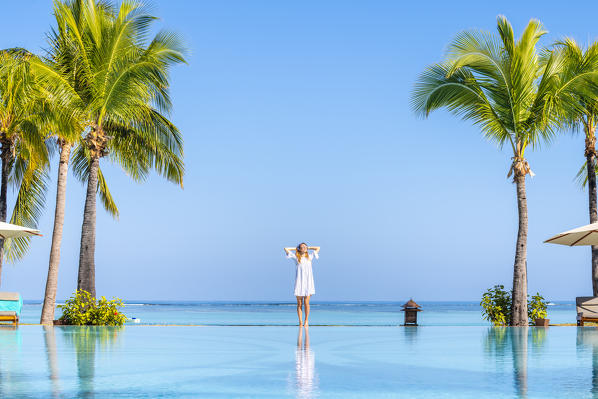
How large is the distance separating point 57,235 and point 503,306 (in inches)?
450

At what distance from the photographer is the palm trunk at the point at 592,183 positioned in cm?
1878

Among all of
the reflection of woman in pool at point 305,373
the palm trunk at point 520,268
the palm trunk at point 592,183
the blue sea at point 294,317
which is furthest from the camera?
the blue sea at point 294,317

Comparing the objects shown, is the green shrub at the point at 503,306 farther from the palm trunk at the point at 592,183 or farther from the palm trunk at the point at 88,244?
the palm trunk at the point at 88,244

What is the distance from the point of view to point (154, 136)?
746 inches

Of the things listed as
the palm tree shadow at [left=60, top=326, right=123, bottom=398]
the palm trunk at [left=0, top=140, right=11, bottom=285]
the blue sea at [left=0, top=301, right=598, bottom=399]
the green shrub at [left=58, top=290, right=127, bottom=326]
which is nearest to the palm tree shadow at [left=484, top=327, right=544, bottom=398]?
the blue sea at [left=0, top=301, right=598, bottom=399]

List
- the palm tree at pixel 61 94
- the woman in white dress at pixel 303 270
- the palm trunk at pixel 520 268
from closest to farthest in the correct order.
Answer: the woman in white dress at pixel 303 270 < the palm tree at pixel 61 94 < the palm trunk at pixel 520 268

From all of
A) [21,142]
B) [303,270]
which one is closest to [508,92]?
[303,270]

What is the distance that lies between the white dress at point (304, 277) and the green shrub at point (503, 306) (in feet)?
19.7

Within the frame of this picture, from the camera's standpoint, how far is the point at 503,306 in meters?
17.4

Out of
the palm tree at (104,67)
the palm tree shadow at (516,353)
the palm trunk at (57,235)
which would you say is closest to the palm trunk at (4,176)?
the palm trunk at (57,235)

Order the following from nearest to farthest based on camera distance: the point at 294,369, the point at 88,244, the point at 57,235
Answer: the point at 294,369 < the point at 88,244 < the point at 57,235

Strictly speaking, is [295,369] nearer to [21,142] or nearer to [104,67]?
[104,67]

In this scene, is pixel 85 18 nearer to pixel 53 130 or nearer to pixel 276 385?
pixel 53 130

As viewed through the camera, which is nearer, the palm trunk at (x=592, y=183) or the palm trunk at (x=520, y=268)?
the palm trunk at (x=520, y=268)
